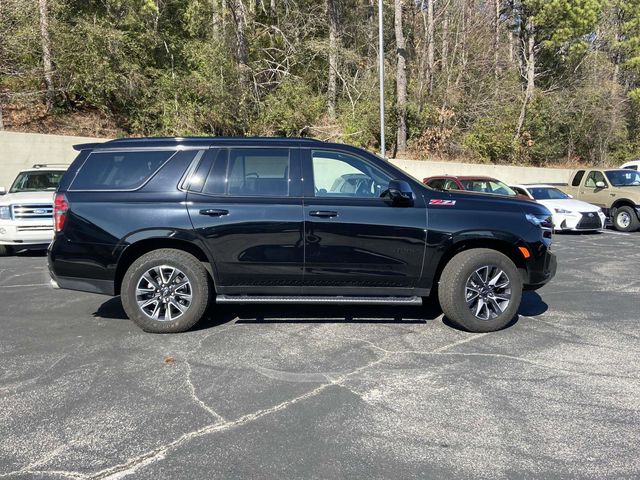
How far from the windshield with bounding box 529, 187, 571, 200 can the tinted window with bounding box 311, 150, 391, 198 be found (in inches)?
431

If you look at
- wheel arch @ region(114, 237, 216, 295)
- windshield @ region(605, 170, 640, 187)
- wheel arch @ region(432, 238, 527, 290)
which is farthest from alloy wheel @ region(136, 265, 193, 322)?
windshield @ region(605, 170, 640, 187)

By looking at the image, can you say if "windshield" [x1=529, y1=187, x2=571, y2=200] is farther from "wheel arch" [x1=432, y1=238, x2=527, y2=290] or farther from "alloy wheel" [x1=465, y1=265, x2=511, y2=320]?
"alloy wheel" [x1=465, y1=265, x2=511, y2=320]

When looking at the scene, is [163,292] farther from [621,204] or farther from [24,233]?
[621,204]

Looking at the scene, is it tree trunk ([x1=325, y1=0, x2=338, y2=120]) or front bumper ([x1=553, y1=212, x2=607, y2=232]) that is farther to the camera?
tree trunk ([x1=325, y1=0, x2=338, y2=120])

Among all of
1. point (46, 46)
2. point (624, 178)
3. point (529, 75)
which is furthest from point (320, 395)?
point (529, 75)

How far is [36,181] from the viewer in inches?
440

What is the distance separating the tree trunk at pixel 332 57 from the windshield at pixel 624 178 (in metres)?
13.0

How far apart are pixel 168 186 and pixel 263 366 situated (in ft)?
7.15

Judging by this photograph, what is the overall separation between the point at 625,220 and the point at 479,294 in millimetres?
11599

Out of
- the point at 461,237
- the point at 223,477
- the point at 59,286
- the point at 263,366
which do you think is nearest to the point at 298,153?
the point at 461,237

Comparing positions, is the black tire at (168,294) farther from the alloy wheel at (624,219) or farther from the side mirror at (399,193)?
the alloy wheel at (624,219)

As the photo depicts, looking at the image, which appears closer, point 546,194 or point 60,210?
point 60,210

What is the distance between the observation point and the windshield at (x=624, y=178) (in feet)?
49.3

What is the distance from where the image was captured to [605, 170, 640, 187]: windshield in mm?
15033
